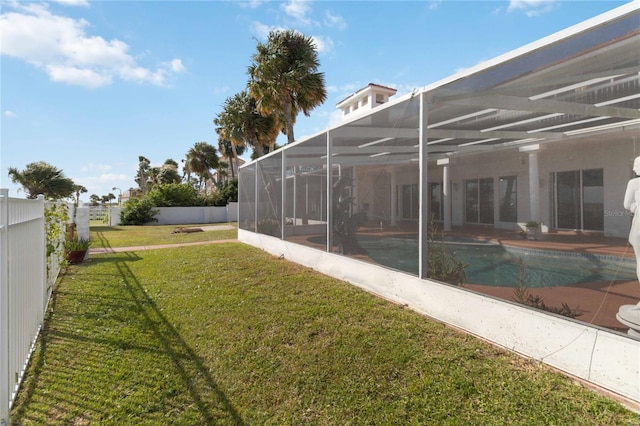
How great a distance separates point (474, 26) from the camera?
21.1 feet

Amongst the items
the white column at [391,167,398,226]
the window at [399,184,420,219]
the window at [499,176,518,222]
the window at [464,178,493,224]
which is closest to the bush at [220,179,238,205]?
the white column at [391,167,398,226]

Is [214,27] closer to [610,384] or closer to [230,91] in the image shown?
[610,384]

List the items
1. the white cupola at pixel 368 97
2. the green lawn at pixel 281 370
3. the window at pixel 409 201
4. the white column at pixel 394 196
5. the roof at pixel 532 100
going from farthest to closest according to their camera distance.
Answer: the white cupola at pixel 368 97
the white column at pixel 394 196
the window at pixel 409 201
the roof at pixel 532 100
the green lawn at pixel 281 370

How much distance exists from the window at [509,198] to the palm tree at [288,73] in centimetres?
1282

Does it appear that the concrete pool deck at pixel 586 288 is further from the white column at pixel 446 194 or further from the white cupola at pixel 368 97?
the white cupola at pixel 368 97

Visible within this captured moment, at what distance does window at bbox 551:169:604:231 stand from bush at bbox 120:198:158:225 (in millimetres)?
27096

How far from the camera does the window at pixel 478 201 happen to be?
417cm

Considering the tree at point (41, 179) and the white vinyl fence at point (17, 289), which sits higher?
the tree at point (41, 179)

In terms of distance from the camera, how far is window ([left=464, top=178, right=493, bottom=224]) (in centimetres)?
417

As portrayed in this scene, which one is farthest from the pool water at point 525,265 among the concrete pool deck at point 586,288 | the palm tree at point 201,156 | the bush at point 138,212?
the palm tree at point 201,156

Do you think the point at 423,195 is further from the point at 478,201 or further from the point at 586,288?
the point at 586,288

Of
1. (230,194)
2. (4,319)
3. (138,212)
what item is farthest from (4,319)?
(230,194)

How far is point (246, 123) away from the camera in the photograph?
65.8 feet

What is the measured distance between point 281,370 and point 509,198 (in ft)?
10.6
